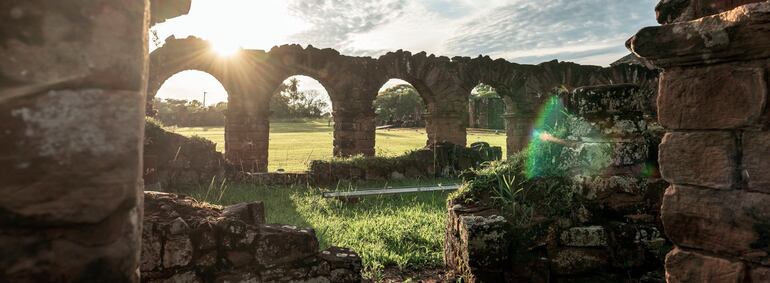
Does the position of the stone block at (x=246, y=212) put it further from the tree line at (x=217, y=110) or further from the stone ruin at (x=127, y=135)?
the tree line at (x=217, y=110)

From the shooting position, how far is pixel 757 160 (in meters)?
Result: 1.60

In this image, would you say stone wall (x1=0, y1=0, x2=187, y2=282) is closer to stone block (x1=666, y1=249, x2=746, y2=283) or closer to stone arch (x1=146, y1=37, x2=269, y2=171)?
stone block (x1=666, y1=249, x2=746, y2=283)

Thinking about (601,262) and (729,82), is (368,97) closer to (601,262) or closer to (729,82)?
(601,262)

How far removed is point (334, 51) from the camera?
13812 millimetres

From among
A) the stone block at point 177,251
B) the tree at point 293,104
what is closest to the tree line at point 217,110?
the tree at point 293,104

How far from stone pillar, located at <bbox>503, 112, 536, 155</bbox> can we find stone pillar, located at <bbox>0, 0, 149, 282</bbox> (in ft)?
51.4

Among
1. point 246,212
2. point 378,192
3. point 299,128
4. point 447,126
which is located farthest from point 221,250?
point 299,128

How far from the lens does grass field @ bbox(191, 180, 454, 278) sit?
446 cm

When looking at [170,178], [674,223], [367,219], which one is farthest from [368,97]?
[674,223]

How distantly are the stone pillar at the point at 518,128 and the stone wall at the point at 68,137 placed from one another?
15680 millimetres

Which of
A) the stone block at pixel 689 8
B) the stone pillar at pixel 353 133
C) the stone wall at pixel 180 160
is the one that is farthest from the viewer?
the stone pillar at pixel 353 133

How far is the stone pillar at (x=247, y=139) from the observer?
1234cm

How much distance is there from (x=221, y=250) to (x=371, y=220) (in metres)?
3.28

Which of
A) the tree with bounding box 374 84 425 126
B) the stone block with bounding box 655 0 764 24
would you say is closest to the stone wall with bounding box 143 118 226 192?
the stone block with bounding box 655 0 764 24
